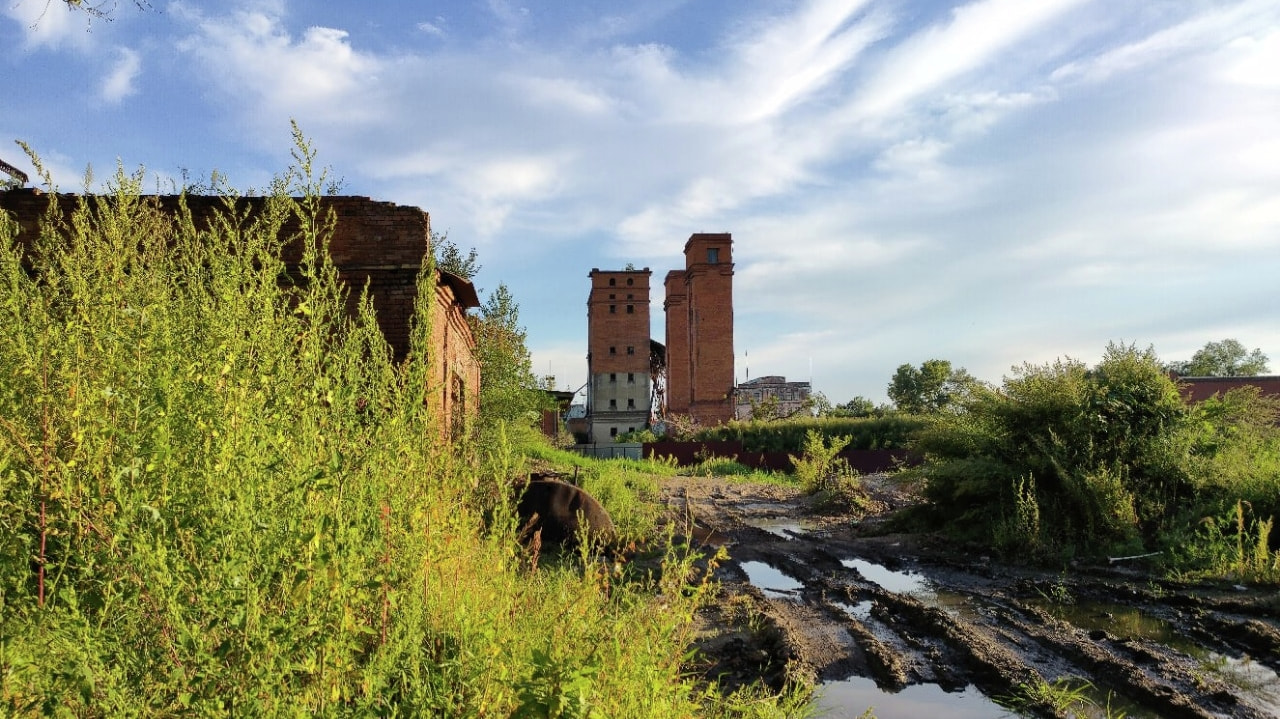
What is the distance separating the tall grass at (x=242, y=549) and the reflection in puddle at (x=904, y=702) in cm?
116

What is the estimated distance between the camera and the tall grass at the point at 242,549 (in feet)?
7.53

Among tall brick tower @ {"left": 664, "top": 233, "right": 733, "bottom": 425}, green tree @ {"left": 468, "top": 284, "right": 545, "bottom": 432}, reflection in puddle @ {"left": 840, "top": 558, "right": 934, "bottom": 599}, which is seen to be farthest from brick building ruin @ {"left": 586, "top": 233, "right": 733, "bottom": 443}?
reflection in puddle @ {"left": 840, "top": 558, "right": 934, "bottom": 599}

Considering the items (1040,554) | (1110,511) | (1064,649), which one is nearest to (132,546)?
(1064,649)

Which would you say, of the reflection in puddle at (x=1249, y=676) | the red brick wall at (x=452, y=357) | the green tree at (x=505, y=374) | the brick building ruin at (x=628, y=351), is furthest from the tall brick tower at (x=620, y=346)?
the reflection in puddle at (x=1249, y=676)

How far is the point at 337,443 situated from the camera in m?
2.98

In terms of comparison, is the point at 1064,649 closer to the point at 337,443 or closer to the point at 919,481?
the point at 337,443

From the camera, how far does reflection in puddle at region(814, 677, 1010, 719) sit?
4527 mm

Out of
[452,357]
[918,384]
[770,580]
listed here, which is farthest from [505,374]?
[918,384]

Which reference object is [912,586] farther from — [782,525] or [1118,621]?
[782,525]

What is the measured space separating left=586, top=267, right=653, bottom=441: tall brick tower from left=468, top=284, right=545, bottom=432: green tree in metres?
21.4

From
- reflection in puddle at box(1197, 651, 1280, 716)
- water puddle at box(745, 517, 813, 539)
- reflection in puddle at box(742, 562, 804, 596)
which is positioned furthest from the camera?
water puddle at box(745, 517, 813, 539)

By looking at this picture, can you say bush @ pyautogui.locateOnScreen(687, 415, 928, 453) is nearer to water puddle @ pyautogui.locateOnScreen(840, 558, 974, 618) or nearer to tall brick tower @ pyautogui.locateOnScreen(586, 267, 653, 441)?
tall brick tower @ pyautogui.locateOnScreen(586, 267, 653, 441)

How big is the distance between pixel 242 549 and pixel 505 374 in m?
15.8

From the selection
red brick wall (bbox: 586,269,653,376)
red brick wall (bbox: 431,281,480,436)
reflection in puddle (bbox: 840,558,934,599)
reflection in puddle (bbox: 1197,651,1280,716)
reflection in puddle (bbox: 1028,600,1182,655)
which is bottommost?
reflection in puddle (bbox: 840,558,934,599)
